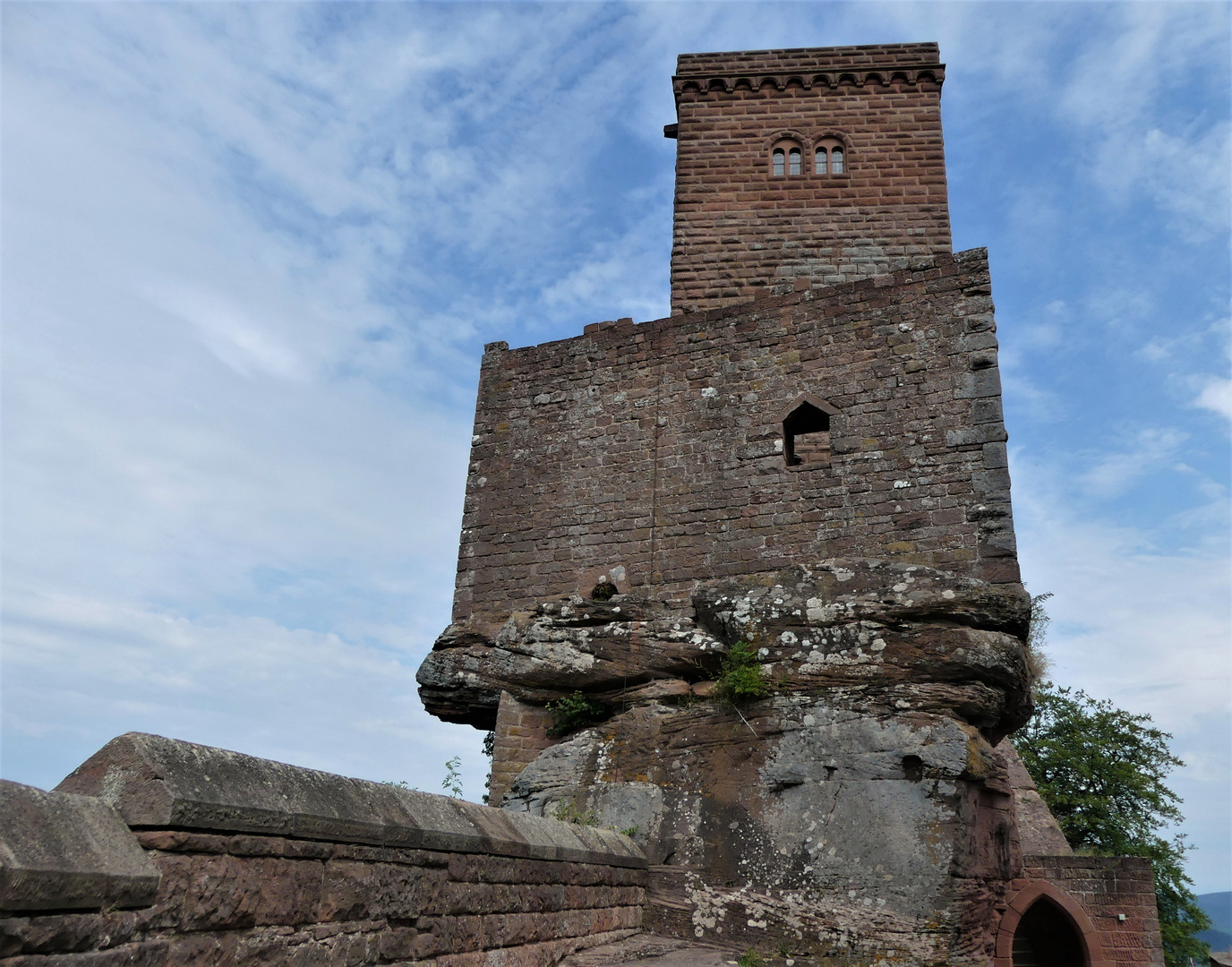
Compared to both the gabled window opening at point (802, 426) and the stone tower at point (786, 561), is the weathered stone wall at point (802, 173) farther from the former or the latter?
the gabled window opening at point (802, 426)

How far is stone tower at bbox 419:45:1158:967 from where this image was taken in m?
6.00

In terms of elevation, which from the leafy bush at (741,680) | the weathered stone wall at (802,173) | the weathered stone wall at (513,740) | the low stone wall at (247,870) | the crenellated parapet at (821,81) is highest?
the crenellated parapet at (821,81)

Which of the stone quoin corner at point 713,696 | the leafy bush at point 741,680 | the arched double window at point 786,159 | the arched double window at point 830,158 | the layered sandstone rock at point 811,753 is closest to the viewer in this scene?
the stone quoin corner at point 713,696

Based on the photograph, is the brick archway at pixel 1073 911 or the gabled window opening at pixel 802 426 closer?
the gabled window opening at pixel 802 426

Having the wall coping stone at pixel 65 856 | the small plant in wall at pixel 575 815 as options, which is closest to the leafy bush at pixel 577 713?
the small plant in wall at pixel 575 815

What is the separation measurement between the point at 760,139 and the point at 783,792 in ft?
32.7

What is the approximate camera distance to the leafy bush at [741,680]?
675 centimetres

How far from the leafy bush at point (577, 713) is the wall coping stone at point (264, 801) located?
3.19 meters

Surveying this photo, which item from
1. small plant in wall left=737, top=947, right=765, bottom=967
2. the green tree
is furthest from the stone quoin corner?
the green tree

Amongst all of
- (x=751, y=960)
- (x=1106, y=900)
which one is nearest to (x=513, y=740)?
(x=751, y=960)

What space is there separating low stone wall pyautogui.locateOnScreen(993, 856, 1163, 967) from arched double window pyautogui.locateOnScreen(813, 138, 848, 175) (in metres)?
9.05

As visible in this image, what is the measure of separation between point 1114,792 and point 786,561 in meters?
17.9

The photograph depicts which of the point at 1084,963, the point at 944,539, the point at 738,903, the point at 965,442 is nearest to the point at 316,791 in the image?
the point at 738,903

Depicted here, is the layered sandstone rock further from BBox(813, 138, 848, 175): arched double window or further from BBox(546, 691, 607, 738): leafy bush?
BBox(813, 138, 848, 175): arched double window
